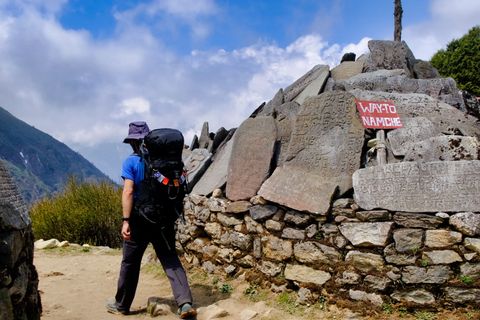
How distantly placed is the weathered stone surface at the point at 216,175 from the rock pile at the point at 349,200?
0.02 m

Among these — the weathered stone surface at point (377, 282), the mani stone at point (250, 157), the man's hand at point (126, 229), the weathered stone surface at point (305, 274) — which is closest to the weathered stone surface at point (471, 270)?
the weathered stone surface at point (377, 282)

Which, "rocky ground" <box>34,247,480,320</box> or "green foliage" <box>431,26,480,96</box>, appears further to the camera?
"green foliage" <box>431,26,480,96</box>

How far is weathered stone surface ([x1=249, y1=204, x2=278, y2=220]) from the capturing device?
4.79 meters

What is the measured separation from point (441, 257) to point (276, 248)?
1523mm

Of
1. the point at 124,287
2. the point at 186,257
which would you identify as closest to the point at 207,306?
the point at 124,287

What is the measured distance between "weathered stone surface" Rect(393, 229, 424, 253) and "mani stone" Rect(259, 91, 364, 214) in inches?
26.3

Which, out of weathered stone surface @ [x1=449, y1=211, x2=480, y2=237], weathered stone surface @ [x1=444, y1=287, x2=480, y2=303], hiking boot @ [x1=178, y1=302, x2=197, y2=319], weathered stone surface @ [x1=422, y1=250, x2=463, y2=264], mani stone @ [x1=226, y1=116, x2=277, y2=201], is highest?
mani stone @ [x1=226, y1=116, x2=277, y2=201]

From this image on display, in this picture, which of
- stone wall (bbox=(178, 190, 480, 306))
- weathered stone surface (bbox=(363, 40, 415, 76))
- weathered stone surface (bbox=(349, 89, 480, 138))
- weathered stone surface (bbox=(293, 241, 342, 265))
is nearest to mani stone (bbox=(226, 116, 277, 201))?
stone wall (bbox=(178, 190, 480, 306))

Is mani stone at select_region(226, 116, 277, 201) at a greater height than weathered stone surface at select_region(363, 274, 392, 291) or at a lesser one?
greater

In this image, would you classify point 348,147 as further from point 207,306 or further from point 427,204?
point 207,306

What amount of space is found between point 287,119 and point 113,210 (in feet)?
18.5

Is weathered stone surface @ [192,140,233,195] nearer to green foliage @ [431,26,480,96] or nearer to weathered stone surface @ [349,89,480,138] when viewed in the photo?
weathered stone surface @ [349,89,480,138]

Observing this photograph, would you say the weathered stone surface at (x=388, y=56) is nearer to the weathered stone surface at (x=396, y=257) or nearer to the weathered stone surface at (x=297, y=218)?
the weathered stone surface at (x=297, y=218)

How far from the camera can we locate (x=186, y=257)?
5875 millimetres
